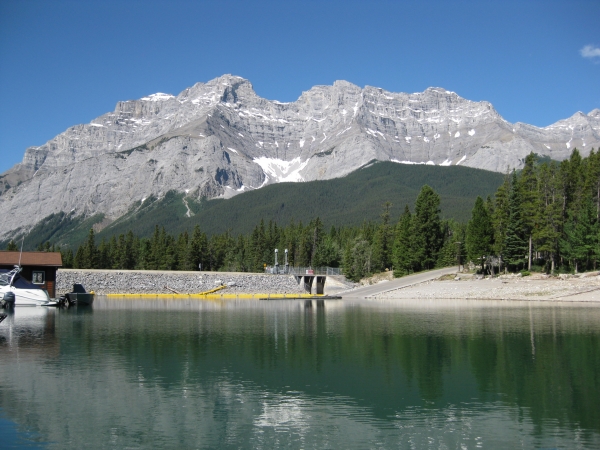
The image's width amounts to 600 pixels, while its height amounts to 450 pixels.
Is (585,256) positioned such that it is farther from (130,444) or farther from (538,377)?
(130,444)

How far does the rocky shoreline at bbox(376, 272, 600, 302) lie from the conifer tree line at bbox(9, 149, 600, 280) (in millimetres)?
3072

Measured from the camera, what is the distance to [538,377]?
74.6ft

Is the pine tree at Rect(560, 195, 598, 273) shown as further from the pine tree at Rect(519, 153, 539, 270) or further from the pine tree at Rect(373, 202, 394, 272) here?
the pine tree at Rect(373, 202, 394, 272)

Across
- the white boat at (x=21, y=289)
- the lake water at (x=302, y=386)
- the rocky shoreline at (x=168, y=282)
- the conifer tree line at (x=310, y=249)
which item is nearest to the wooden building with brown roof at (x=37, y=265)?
the white boat at (x=21, y=289)

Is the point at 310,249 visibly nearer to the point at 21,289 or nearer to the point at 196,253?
the point at 196,253

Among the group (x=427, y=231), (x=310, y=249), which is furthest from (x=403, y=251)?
(x=310, y=249)

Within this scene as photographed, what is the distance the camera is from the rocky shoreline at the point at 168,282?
243 feet

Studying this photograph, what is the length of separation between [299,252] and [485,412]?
9843 centimetres

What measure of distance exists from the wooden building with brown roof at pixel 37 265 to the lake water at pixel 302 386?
2194cm

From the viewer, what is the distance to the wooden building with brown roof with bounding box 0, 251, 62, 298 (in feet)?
192

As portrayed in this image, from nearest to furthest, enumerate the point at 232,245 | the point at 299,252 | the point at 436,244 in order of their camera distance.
Result: the point at 436,244 → the point at 299,252 → the point at 232,245

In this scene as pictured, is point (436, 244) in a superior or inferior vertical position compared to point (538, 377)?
superior

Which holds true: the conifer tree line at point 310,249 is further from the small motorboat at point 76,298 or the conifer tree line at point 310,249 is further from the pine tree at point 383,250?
the small motorboat at point 76,298

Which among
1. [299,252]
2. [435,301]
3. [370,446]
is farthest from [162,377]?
[299,252]
